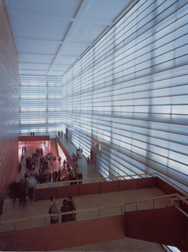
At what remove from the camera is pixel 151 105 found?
9805 millimetres

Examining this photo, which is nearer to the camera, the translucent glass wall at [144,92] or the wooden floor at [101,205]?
the wooden floor at [101,205]

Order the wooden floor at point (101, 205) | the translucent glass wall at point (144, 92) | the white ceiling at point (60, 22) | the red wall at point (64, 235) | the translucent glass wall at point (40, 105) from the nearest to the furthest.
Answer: the red wall at point (64, 235) → the wooden floor at point (101, 205) → the translucent glass wall at point (144, 92) → the white ceiling at point (60, 22) → the translucent glass wall at point (40, 105)

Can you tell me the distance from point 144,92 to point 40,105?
32199 mm

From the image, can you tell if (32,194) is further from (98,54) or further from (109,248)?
(98,54)

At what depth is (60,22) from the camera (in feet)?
46.8

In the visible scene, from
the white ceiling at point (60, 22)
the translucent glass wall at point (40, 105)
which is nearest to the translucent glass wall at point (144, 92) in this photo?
the white ceiling at point (60, 22)

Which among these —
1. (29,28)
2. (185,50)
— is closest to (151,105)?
(185,50)

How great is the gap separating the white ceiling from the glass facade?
93 cm

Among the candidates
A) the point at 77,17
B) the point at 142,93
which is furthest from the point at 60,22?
the point at 142,93

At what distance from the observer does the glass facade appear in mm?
7887

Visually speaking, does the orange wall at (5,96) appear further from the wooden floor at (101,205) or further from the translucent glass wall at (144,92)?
the translucent glass wall at (144,92)

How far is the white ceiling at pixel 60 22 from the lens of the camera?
11.8 meters

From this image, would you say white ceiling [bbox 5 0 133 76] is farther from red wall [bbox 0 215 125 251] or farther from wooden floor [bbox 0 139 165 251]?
red wall [bbox 0 215 125 251]

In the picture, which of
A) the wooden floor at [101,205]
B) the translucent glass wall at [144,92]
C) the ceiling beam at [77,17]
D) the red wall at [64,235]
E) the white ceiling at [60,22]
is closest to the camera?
the red wall at [64,235]
